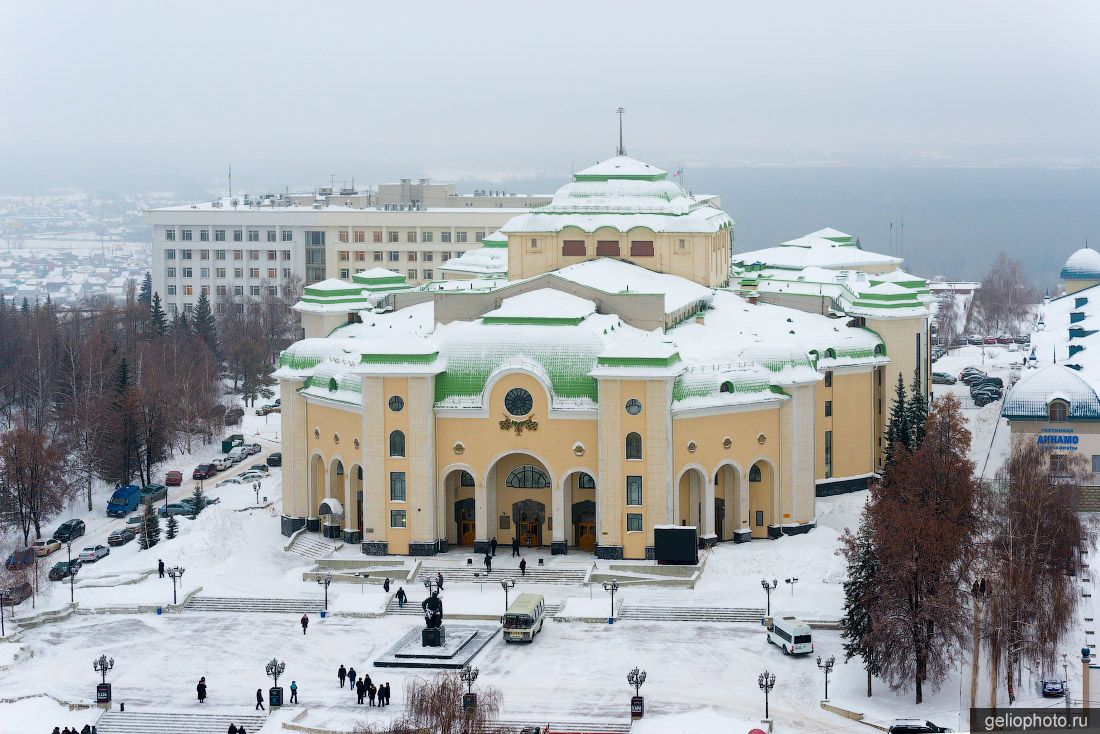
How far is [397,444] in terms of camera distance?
72.9 metres

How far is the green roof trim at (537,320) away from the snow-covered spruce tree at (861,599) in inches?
744

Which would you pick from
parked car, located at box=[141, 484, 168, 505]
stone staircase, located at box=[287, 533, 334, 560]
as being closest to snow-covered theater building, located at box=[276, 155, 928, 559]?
stone staircase, located at box=[287, 533, 334, 560]

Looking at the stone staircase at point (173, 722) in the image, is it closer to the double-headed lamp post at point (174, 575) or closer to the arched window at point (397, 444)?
the double-headed lamp post at point (174, 575)

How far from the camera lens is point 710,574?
69312 millimetres

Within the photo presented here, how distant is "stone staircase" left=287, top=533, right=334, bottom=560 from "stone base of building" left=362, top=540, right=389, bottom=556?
1.71 m

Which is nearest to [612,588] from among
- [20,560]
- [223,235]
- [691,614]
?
[691,614]

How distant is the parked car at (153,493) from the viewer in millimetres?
89125

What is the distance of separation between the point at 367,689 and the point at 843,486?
34.0 meters

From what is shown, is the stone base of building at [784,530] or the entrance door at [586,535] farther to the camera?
the stone base of building at [784,530]

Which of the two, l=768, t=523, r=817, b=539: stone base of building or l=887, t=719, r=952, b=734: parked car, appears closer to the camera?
l=887, t=719, r=952, b=734: parked car

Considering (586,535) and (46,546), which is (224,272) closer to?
(46,546)

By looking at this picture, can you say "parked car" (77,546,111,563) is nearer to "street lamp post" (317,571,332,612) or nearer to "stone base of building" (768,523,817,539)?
"street lamp post" (317,571,332,612)

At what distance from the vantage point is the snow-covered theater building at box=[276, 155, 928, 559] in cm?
7125

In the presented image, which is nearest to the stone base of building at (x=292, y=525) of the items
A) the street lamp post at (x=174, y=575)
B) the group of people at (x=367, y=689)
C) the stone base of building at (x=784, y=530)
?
the street lamp post at (x=174, y=575)
